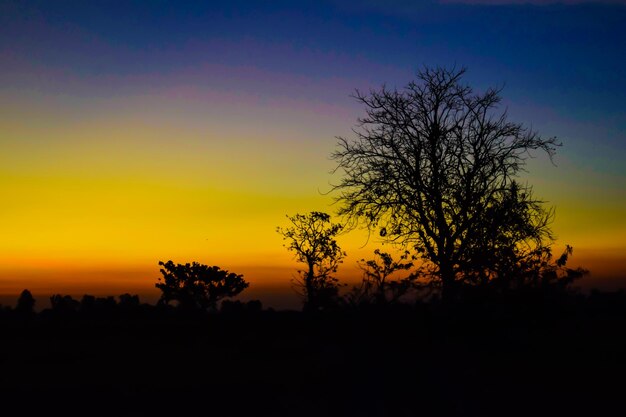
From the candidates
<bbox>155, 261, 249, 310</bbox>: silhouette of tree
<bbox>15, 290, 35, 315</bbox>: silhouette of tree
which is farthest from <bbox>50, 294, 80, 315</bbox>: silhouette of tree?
<bbox>155, 261, 249, 310</bbox>: silhouette of tree

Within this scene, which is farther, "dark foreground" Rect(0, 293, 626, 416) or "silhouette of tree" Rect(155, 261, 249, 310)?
"silhouette of tree" Rect(155, 261, 249, 310)

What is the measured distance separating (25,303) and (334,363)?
11.4 m

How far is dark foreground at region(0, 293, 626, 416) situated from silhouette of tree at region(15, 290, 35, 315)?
267cm

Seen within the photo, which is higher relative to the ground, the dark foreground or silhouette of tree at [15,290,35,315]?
silhouette of tree at [15,290,35,315]

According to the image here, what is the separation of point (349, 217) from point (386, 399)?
16.6 meters

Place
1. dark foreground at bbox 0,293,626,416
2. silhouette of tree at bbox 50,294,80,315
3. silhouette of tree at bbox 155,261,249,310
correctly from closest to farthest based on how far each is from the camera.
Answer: dark foreground at bbox 0,293,626,416 < silhouette of tree at bbox 50,294,80,315 < silhouette of tree at bbox 155,261,249,310

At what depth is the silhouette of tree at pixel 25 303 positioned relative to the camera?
19242 millimetres

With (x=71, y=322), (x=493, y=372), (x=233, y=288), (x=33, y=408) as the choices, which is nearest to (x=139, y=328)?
(x=71, y=322)

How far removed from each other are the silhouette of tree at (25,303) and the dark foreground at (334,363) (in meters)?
2.67

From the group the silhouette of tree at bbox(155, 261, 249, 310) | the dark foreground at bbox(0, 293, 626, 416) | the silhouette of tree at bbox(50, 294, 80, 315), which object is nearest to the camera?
the dark foreground at bbox(0, 293, 626, 416)

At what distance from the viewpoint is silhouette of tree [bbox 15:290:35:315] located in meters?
19.2

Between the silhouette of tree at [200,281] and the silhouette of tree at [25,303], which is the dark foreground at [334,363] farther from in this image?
the silhouette of tree at [200,281]

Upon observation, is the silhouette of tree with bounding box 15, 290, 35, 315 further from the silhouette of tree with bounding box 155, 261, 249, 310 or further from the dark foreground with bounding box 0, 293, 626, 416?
the silhouette of tree with bounding box 155, 261, 249, 310

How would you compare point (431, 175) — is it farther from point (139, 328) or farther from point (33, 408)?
point (33, 408)
